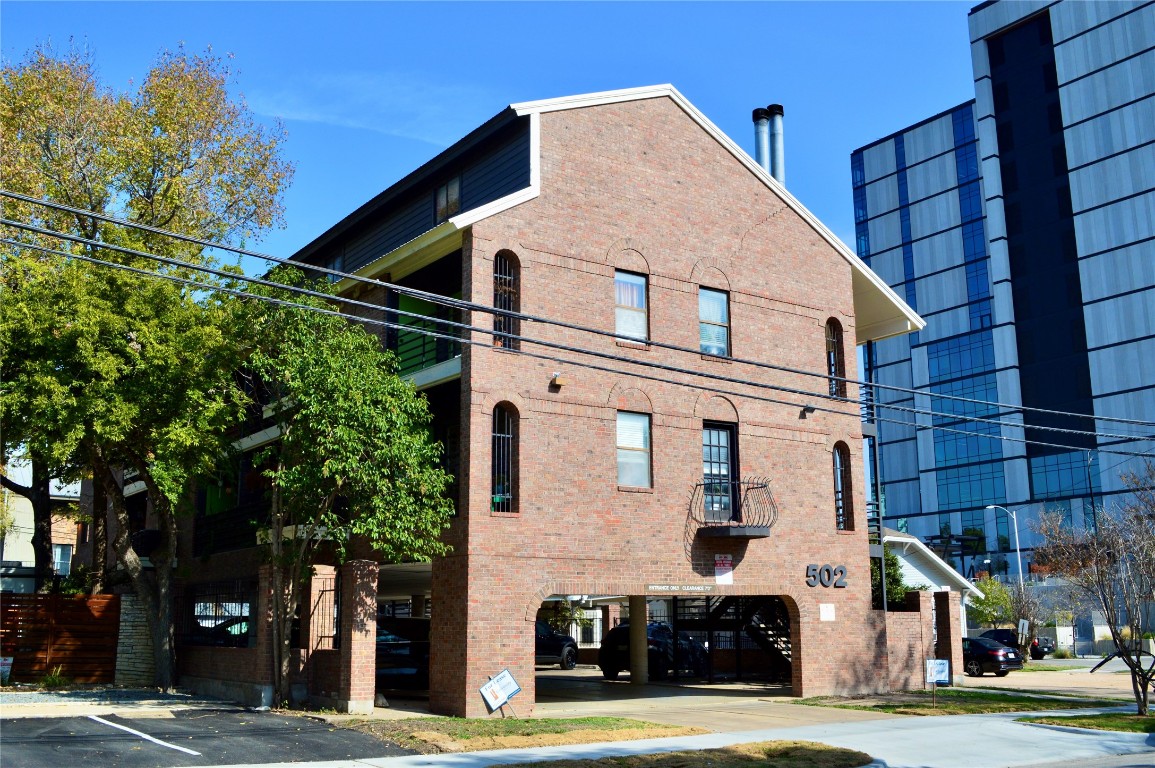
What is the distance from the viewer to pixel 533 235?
22891 millimetres

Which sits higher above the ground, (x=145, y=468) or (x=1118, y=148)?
(x=1118, y=148)

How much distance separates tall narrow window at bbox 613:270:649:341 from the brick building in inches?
2.0

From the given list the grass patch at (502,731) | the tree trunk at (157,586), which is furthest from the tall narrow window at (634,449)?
the tree trunk at (157,586)

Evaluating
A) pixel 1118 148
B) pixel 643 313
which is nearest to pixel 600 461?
pixel 643 313

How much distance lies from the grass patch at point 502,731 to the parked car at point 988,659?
68.3 ft

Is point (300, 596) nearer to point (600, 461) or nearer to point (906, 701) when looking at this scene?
point (600, 461)

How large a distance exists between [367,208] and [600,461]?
10634 millimetres

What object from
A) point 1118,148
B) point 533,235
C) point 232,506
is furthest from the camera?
point 1118,148

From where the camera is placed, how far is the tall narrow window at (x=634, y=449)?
23516 mm

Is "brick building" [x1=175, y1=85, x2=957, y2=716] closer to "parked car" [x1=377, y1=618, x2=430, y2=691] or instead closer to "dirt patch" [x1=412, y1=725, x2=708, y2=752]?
"parked car" [x1=377, y1=618, x2=430, y2=691]

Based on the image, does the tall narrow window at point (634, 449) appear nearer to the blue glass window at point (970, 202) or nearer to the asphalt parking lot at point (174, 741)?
the asphalt parking lot at point (174, 741)

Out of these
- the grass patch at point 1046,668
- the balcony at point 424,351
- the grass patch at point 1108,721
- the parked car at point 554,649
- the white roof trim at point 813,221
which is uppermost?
the white roof trim at point 813,221

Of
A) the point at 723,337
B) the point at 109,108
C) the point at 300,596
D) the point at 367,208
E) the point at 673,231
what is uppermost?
the point at 109,108

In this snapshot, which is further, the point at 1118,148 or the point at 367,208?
the point at 1118,148
